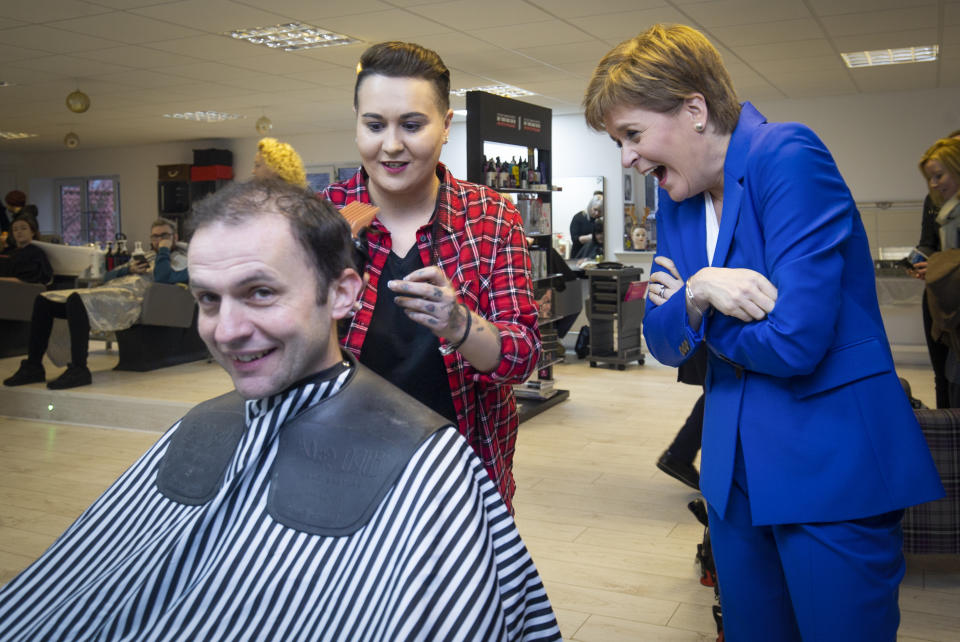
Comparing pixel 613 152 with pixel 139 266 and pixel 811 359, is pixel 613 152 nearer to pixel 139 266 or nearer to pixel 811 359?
pixel 139 266

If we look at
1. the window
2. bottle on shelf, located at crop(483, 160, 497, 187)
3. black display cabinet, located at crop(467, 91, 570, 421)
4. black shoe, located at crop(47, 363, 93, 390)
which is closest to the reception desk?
black display cabinet, located at crop(467, 91, 570, 421)

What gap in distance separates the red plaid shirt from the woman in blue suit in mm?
288

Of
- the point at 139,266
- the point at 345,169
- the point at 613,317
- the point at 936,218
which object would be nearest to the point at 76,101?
the point at 139,266

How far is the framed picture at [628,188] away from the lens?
36.6 feet

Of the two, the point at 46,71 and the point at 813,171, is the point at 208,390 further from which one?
the point at 813,171

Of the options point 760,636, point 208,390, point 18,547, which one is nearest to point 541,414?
point 208,390

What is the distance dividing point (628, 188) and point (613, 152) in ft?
1.70

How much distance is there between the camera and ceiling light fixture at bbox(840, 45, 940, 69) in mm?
7328

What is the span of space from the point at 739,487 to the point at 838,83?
874cm

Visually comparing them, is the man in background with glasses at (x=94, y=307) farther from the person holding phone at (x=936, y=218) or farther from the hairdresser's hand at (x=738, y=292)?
the hairdresser's hand at (x=738, y=292)

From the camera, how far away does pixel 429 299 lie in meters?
1.23

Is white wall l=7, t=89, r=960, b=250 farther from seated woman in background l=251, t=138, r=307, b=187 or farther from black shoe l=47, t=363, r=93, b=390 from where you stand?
seated woman in background l=251, t=138, r=307, b=187

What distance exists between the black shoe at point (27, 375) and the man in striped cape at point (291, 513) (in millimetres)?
5580

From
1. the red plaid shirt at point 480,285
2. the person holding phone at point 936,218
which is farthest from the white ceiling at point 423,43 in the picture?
the red plaid shirt at point 480,285
